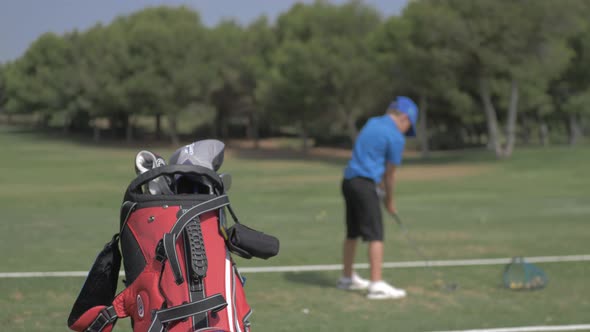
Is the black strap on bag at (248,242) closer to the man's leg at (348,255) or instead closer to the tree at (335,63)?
the man's leg at (348,255)

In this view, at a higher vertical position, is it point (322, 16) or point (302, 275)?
point (322, 16)

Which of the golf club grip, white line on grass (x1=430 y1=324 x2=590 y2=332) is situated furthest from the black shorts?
the golf club grip

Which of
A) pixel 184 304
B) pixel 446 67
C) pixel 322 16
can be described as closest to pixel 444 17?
pixel 446 67

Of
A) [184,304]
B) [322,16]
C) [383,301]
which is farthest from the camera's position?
[322,16]

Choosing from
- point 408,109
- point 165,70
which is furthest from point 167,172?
point 165,70

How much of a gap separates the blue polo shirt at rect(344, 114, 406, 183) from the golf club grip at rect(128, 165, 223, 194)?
5.36 meters

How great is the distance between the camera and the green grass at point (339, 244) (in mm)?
7688

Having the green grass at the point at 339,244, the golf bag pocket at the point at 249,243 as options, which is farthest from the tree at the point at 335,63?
the golf bag pocket at the point at 249,243

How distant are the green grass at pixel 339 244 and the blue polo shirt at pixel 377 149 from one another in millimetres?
1302

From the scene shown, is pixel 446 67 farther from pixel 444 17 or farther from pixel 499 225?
pixel 499 225

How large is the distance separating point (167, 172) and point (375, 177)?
551cm

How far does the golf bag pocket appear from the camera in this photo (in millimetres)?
3256

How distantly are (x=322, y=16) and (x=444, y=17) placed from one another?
692 inches

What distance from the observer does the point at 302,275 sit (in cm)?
965
